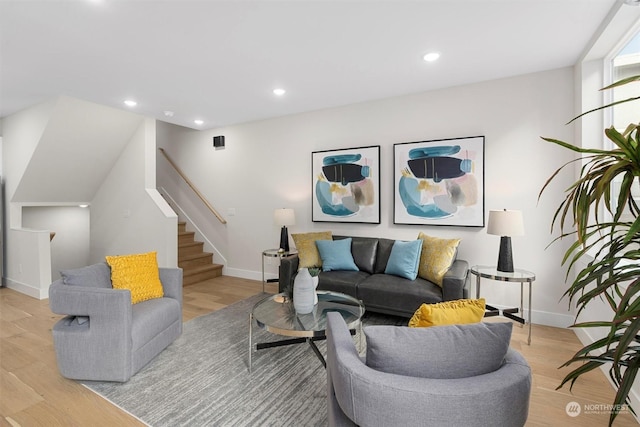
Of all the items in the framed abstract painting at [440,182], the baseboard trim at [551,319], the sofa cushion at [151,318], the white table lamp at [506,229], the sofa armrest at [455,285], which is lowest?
the baseboard trim at [551,319]

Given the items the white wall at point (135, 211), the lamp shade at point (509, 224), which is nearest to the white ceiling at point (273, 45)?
the white wall at point (135, 211)

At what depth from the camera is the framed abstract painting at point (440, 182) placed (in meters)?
3.46

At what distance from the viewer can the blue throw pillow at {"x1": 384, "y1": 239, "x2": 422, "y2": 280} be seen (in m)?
3.29

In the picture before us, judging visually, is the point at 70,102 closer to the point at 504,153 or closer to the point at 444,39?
the point at 444,39

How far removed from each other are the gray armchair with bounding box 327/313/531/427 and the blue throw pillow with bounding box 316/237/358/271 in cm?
243

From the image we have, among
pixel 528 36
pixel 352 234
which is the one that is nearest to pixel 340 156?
pixel 352 234

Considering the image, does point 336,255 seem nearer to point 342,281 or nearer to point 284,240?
point 342,281

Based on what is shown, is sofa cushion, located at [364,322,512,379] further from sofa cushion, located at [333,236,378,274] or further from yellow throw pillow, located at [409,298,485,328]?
sofa cushion, located at [333,236,378,274]

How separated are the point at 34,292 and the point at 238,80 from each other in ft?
13.1

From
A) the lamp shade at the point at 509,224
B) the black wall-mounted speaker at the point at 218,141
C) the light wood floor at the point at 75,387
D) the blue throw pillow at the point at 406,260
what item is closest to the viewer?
the light wood floor at the point at 75,387

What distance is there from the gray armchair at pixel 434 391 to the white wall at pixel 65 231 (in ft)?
21.7

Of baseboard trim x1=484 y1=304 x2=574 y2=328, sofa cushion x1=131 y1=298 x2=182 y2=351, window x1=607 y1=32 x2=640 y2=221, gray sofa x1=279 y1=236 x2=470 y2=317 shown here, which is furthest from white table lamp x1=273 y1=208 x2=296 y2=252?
window x1=607 y1=32 x2=640 y2=221

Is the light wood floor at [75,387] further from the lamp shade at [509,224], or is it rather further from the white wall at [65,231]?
the white wall at [65,231]

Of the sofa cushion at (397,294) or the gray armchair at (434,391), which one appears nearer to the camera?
the gray armchair at (434,391)
